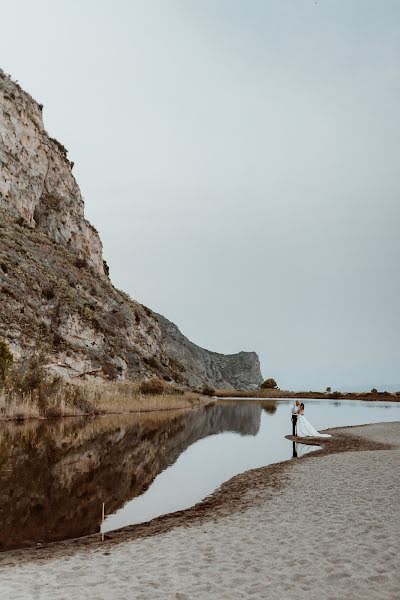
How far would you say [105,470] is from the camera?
19.2m

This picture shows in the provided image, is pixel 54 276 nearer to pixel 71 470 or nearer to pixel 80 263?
pixel 80 263

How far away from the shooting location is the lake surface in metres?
12.7

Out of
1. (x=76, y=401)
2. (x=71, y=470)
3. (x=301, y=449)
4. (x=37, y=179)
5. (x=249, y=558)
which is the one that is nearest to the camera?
(x=249, y=558)

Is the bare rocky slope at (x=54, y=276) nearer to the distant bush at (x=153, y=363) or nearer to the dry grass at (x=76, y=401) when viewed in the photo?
the distant bush at (x=153, y=363)

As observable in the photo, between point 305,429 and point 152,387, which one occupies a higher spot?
A: point 152,387

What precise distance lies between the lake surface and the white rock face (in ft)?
169

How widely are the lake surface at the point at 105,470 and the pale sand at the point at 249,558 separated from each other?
166 centimetres

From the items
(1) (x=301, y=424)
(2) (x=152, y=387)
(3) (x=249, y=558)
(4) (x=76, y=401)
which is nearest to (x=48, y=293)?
(2) (x=152, y=387)

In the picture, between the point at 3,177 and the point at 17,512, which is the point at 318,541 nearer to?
the point at 17,512

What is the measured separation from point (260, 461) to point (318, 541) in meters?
14.1

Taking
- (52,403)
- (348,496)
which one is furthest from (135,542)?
(52,403)

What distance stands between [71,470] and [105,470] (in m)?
1.29

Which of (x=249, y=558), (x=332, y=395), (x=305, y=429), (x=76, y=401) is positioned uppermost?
(x=332, y=395)

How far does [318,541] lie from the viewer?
9.73m
